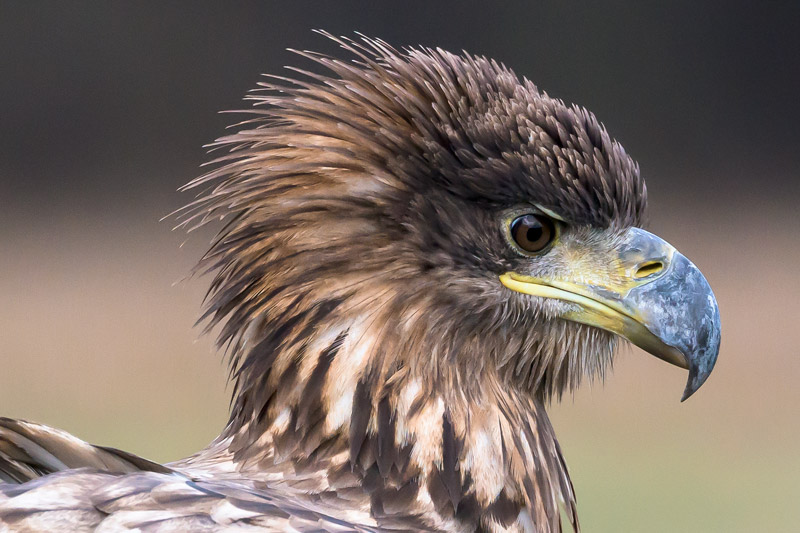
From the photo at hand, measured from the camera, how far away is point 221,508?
4.23 feet

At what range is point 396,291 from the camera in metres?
1.52

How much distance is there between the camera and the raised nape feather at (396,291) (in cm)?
148

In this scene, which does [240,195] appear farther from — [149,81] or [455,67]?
[149,81]

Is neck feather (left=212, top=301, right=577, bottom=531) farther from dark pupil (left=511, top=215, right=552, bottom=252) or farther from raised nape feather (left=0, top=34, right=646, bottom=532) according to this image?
dark pupil (left=511, top=215, right=552, bottom=252)

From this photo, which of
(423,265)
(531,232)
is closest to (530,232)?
(531,232)

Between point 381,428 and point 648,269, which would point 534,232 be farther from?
point 381,428

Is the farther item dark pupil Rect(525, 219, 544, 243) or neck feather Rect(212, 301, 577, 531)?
dark pupil Rect(525, 219, 544, 243)

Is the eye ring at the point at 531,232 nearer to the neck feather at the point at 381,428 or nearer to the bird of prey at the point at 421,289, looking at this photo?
the bird of prey at the point at 421,289

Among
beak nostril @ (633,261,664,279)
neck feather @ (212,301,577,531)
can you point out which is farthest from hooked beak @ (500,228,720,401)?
neck feather @ (212,301,577,531)

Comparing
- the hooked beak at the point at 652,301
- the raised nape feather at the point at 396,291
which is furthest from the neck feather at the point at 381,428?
the hooked beak at the point at 652,301

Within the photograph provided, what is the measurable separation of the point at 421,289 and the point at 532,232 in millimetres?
183

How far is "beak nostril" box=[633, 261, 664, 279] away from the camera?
160 cm

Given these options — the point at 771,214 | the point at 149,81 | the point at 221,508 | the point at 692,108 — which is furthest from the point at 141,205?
the point at 221,508

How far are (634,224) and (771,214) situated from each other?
3560 millimetres
